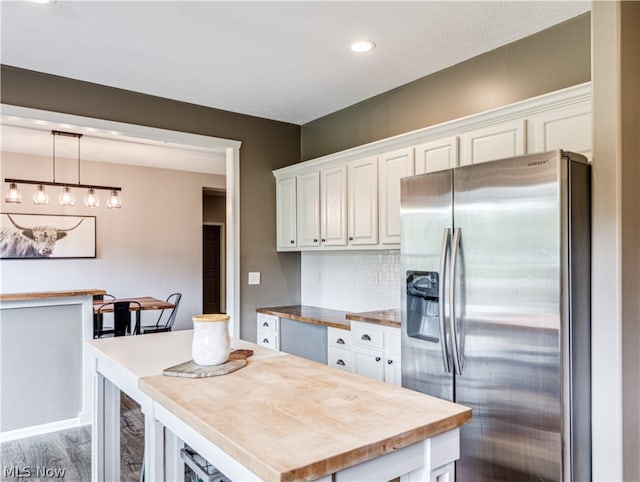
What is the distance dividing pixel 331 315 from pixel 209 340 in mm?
2213

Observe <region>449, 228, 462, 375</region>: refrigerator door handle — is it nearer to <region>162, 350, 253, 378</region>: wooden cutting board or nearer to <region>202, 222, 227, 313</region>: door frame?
<region>162, 350, 253, 378</region>: wooden cutting board

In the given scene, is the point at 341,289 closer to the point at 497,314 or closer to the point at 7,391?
the point at 497,314

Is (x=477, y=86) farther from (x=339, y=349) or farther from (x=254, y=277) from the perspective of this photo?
(x=254, y=277)

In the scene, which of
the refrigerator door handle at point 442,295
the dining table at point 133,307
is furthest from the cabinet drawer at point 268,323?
the refrigerator door handle at point 442,295

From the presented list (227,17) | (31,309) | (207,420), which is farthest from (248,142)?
(207,420)

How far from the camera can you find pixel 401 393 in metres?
1.45

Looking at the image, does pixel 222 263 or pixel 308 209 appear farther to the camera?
pixel 222 263

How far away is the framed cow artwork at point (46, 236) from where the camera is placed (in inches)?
230

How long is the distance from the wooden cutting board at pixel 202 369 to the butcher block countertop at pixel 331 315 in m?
1.33

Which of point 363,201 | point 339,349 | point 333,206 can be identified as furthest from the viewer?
point 333,206

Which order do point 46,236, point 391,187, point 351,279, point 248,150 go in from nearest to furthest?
point 391,187 → point 351,279 → point 248,150 → point 46,236

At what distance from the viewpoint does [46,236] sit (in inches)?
239

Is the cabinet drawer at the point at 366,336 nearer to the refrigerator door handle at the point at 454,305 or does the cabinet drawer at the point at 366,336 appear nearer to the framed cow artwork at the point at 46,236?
the refrigerator door handle at the point at 454,305

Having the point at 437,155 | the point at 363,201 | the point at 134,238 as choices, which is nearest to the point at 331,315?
the point at 363,201
